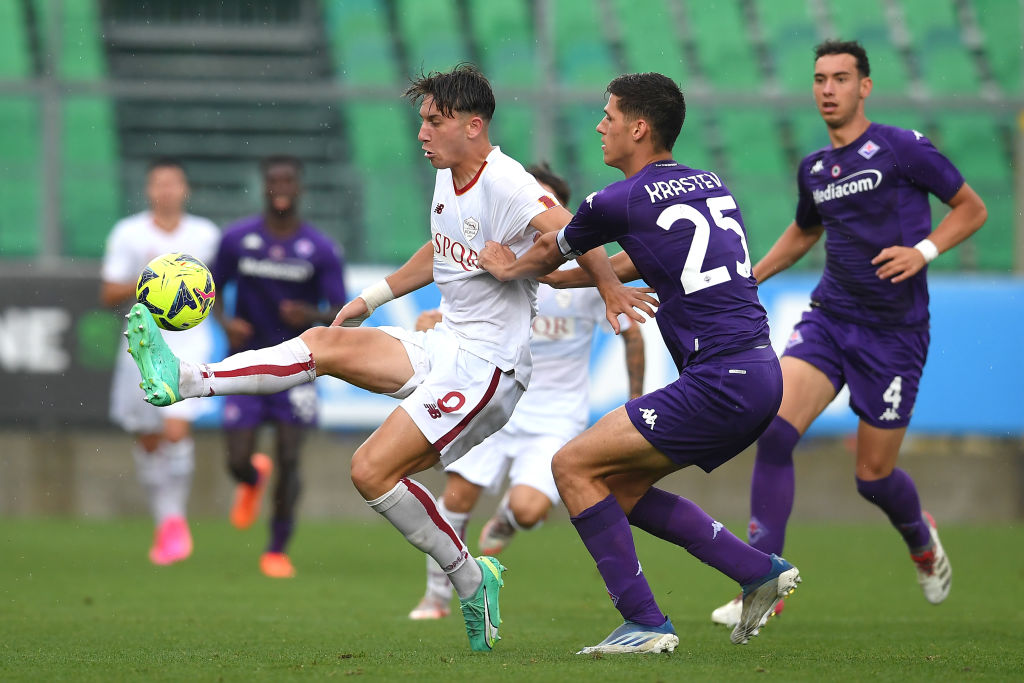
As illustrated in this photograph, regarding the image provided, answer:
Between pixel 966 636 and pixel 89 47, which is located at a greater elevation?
pixel 89 47

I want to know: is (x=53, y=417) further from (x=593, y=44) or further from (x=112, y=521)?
(x=593, y=44)

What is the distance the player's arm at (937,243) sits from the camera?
20.9 ft

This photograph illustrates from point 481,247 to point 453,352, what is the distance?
0.43 meters

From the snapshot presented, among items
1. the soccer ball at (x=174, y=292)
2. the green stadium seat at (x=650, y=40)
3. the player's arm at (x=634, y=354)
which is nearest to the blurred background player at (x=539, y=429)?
the player's arm at (x=634, y=354)

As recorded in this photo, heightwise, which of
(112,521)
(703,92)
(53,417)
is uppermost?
(703,92)

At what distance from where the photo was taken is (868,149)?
6801 mm

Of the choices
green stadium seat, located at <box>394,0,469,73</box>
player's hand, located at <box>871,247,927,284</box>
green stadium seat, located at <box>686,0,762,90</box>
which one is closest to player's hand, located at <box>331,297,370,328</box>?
player's hand, located at <box>871,247,927,284</box>

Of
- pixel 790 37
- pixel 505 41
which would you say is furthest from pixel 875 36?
pixel 505 41

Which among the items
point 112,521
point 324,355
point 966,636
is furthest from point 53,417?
point 966,636

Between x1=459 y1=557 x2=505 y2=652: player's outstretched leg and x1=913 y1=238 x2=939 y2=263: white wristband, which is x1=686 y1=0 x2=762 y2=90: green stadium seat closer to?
x1=913 y1=238 x2=939 y2=263: white wristband

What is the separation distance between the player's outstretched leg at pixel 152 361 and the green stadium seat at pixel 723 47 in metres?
10.9

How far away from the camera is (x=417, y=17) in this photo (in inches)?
611

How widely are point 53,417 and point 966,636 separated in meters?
8.43

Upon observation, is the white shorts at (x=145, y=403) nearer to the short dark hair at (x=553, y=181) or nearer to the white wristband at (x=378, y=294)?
the short dark hair at (x=553, y=181)
